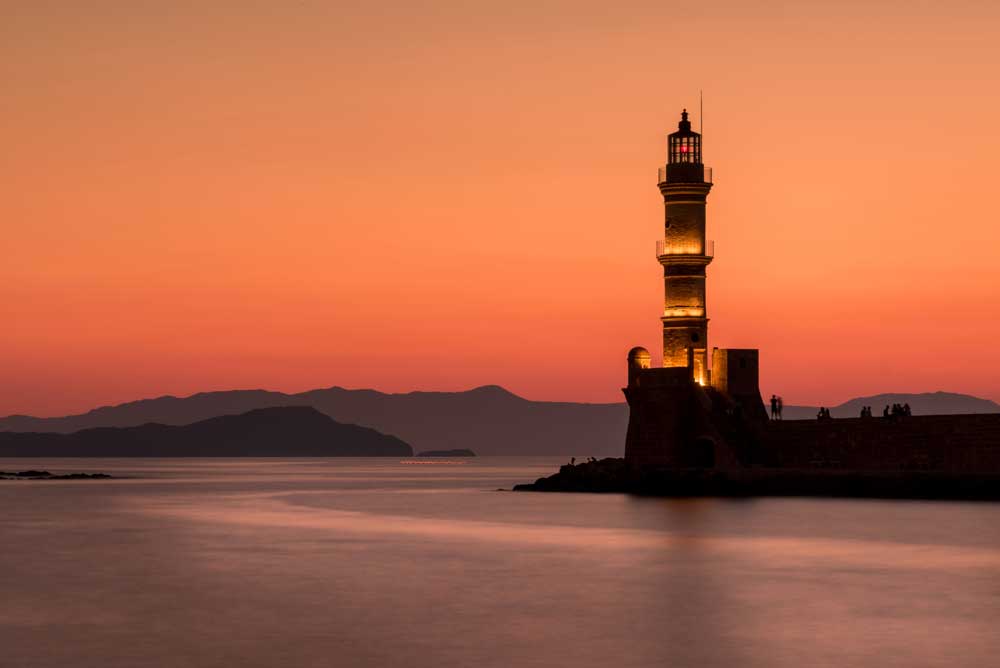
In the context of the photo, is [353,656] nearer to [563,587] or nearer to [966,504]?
[563,587]

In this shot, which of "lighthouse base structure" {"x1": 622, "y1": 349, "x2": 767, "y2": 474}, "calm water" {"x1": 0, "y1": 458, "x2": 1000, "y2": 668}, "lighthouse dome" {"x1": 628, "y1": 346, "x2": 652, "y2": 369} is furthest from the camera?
"lighthouse dome" {"x1": 628, "y1": 346, "x2": 652, "y2": 369}

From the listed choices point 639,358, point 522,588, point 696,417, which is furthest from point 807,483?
point 522,588

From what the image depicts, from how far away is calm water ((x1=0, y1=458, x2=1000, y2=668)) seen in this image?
21469 millimetres

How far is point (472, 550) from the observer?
37906mm

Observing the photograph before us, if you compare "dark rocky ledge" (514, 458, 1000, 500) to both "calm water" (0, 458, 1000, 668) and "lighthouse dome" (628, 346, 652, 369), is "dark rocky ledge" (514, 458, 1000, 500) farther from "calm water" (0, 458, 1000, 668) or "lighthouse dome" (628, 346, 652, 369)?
"lighthouse dome" (628, 346, 652, 369)

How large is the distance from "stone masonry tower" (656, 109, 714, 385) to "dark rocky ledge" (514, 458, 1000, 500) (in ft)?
12.6

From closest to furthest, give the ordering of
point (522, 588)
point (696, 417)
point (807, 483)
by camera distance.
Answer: point (522, 588) < point (807, 483) < point (696, 417)

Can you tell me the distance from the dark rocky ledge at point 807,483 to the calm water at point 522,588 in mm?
592

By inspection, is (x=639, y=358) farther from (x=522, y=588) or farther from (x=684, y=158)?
(x=522, y=588)

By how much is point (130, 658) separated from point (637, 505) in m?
32.8

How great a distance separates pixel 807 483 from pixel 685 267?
8.90 metres

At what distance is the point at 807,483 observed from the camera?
5169cm

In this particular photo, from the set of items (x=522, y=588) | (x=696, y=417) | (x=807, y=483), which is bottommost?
(x=522, y=588)

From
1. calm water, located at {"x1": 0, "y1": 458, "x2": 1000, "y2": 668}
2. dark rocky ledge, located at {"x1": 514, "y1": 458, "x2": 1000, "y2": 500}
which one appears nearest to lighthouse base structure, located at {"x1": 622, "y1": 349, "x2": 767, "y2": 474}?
dark rocky ledge, located at {"x1": 514, "y1": 458, "x2": 1000, "y2": 500}
